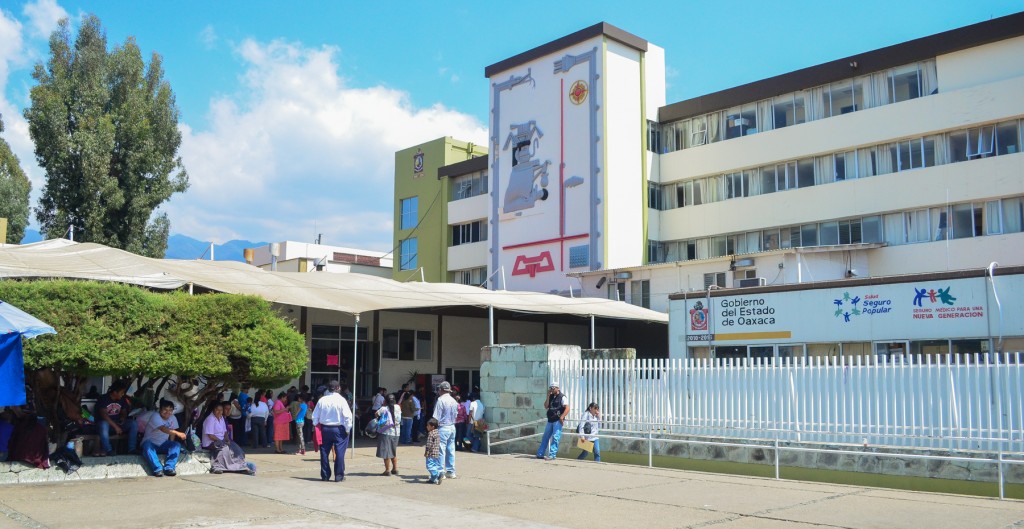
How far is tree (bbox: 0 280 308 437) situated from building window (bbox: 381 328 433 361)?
12.1m

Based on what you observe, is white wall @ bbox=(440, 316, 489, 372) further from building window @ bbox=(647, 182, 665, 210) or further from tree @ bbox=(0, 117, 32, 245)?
tree @ bbox=(0, 117, 32, 245)

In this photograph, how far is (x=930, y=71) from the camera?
29984mm

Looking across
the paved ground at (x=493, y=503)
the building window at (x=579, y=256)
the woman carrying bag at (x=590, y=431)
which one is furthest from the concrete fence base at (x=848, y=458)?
the building window at (x=579, y=256)

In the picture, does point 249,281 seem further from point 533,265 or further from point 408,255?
point 408,255

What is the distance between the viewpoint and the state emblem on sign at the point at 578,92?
36.5 m

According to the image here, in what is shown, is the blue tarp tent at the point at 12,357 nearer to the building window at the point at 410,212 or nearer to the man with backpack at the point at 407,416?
the man with backpack at the point at 407,416

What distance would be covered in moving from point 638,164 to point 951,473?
2486cm

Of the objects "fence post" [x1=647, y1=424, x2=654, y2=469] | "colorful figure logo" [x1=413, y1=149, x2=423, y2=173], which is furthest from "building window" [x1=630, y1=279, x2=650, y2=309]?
"colorful figure logo" [x1=413, y1=149, x2=423, y2=173]

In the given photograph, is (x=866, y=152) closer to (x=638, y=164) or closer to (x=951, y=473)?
(x=638, y=164)

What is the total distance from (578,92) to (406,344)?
46.9ft

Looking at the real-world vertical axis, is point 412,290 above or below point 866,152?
below

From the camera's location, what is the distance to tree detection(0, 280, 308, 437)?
12703 mm

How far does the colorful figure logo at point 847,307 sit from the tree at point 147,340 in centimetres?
1159

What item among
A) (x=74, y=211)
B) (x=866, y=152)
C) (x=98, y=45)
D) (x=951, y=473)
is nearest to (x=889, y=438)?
(x=951, y=473)
